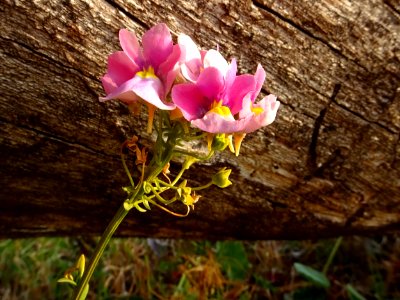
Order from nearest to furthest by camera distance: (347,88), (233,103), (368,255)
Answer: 1. (233,103)
2. (347,88)
3. (368,255)

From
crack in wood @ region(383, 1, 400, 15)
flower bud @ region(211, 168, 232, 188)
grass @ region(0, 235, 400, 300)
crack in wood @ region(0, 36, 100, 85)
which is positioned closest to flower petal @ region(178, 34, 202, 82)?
flower bud @ region(211, 168, 232, 188)

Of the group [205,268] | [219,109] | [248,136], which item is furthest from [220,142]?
[205,268]

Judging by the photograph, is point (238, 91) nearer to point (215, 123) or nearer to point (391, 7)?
point (215, 123)

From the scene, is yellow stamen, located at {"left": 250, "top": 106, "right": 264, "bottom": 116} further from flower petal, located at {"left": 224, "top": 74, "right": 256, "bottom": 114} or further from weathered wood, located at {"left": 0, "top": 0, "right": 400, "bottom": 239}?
weathered wood, located at {"left": 0, "top": 0, "right": 400, "bottom": 239}

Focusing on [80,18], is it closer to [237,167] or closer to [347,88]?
[237,167]

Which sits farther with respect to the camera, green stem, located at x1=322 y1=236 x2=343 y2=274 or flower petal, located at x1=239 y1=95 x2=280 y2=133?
green stem, located at x1=322 y1=236 x2=343 y2=274

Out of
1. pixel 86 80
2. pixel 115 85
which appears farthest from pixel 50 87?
pixel 115 85
